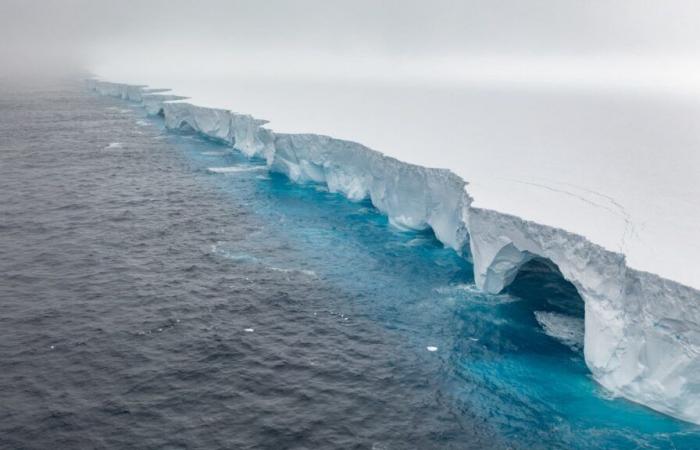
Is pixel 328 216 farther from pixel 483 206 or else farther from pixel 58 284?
pixel 58 284

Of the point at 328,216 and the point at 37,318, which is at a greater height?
the point at 328,216

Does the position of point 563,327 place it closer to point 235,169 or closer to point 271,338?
point 271,338

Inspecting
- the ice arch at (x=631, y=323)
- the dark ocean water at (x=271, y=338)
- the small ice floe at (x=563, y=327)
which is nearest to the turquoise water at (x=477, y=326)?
the dark ocean water at (x=271, y=338)

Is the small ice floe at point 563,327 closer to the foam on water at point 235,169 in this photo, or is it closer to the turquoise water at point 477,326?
the turquoise water at point 477,326

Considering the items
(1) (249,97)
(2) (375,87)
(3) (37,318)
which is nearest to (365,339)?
(3) (37,318)

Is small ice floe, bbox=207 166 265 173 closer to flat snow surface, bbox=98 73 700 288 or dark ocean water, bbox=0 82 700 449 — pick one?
flat snow surface, bbox=98 73 700 288

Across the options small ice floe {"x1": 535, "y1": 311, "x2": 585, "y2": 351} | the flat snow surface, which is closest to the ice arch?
the flat snow surface
